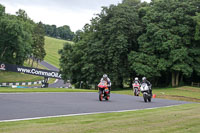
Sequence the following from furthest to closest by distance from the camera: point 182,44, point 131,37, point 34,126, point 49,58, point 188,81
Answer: point 49,58 → point 188,81 → point 131,37 → point 182,44 → point 34,126

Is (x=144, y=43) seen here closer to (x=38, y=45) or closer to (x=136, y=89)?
(x=136, y=89)

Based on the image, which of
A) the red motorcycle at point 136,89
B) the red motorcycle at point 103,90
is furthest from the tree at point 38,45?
the red motorcycle at point 103,90

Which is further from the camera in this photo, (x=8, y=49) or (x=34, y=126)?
(x=8, y=49)

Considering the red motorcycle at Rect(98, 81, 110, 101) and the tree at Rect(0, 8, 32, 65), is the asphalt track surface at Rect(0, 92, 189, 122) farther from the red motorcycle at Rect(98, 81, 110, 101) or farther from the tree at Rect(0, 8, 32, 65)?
the tree at Rect(0, 8, 32, 65)

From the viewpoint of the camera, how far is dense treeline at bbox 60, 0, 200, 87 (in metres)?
47.8

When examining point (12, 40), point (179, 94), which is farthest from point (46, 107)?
point (12, 40)

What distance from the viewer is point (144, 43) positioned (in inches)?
1950

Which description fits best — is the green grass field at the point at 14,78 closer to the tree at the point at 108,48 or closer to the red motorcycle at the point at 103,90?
the tree at the point at 108,48

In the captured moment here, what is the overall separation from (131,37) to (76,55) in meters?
9.76

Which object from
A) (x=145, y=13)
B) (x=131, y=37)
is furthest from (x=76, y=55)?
(x=145, y=13)

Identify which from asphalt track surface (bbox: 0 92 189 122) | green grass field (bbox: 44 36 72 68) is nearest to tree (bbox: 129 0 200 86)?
asphalt track surface (bbox: 0 92 189 122)

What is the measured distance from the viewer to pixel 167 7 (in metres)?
51.0

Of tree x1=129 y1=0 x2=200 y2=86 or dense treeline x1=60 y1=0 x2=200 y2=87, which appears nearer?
tree x1=129 y1=0 x2=200 y2=86

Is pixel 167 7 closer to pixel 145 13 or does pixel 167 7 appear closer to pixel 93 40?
pixel 145 13
